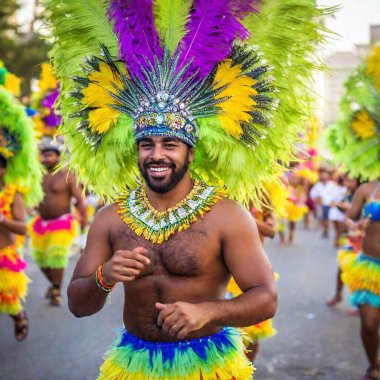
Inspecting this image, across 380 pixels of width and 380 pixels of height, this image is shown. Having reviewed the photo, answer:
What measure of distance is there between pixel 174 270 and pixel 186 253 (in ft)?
0.33

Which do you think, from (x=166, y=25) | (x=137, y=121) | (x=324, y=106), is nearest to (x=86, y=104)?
(x=137, y=121)

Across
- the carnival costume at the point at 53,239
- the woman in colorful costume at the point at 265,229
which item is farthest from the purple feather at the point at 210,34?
the carnival costume at the point at 53,239

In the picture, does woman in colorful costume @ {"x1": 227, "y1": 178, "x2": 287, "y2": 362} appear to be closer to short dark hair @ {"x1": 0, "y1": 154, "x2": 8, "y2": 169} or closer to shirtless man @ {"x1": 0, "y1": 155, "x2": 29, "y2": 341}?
shirtless man @ {"x1": 0, "y1": 155, "x2": 29, "y2": 341}

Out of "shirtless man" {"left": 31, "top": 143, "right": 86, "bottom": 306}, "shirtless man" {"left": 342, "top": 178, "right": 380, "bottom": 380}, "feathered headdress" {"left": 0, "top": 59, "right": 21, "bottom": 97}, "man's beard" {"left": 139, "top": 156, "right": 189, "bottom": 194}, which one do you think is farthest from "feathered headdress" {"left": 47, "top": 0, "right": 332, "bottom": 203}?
"shirtless man" {"left": 31, "top": 143, "right": 86, "bottom": 306}

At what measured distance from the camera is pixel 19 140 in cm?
533

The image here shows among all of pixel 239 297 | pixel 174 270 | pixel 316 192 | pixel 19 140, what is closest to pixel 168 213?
pixel 174 270

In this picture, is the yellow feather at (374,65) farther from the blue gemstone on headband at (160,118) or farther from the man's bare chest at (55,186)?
the man's bare chest at (55,186)

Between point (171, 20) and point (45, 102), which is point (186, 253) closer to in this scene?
point (171, 20)

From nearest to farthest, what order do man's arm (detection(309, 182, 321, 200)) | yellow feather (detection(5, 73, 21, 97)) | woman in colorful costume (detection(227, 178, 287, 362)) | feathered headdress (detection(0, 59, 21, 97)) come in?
woman in colorful costume (detection(227, 178, 287, 362)) < feathered headdress (detection(0, 59, 21, 97)) < yellow feather (detection(5, 73, 21, 97)) < man's arm (detection(309, 182, 321, 200))

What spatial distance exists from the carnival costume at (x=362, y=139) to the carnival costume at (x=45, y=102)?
460 cm

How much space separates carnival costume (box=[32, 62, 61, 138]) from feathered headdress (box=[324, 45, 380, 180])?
461 centimetres

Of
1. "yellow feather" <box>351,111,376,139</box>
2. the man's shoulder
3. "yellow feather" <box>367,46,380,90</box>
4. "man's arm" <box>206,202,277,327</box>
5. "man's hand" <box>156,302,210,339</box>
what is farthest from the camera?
"yellow feather" <box>351,111,376,139</box>

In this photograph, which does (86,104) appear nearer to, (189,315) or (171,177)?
(171,177)

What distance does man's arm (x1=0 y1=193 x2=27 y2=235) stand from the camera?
196 inches
